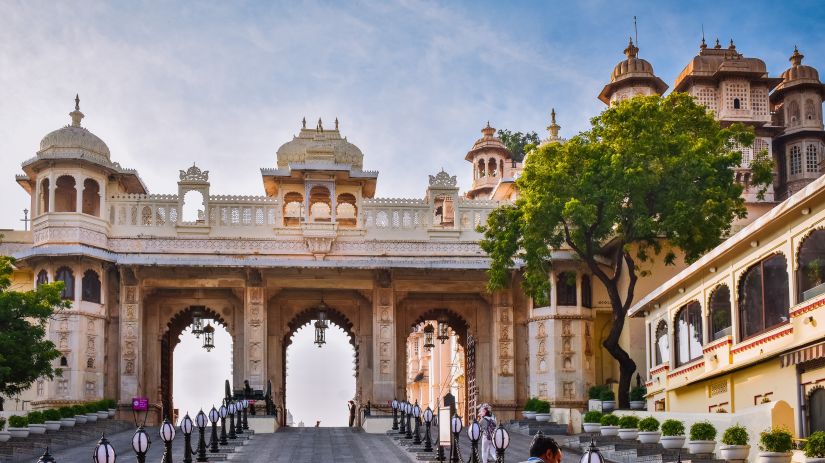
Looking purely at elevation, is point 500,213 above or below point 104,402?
above

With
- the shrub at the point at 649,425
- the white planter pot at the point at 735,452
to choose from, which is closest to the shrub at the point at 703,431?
the white planter pot at the point at 735,452

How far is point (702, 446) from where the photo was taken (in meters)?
21.1

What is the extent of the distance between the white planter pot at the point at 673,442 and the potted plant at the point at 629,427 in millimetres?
2423

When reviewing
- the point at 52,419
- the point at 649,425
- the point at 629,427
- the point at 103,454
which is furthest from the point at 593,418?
the point at 103,454

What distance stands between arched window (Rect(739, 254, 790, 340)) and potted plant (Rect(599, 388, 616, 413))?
1042cm

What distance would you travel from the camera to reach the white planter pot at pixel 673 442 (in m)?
22.3

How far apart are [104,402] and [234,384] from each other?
14.1ft

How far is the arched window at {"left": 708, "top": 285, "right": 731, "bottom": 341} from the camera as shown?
82.5ft

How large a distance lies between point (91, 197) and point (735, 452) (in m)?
24.6

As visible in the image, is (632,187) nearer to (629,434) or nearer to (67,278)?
(629,434)

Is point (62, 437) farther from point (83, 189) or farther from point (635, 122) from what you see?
point (635, 122)

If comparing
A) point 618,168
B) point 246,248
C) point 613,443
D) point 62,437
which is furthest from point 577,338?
point 62,437

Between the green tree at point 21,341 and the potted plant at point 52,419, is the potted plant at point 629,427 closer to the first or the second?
the green tree at point 21,341

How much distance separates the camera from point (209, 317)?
133 ft
